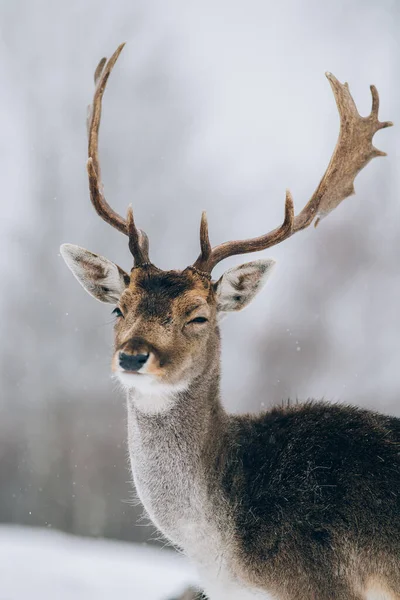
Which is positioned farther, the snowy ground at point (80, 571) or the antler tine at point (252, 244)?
the snowy ground at point (80, 571)

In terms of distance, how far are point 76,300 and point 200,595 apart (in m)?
10.8

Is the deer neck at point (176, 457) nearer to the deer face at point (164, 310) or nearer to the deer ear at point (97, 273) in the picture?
the deer face at point (164, 310)

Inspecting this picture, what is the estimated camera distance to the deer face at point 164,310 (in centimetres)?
470

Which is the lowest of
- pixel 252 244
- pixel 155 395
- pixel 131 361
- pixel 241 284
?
pixel 155 395

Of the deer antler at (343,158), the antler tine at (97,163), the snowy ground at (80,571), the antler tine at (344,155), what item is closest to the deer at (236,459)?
the antler tine at (97,163)

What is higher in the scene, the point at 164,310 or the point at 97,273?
the point at 97,273

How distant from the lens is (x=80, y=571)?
7.98 meters

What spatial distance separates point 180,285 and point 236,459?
1147mm

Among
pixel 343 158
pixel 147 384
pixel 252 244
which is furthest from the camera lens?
pixel 343 158

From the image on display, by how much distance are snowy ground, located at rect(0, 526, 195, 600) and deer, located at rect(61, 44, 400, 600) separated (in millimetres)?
1756

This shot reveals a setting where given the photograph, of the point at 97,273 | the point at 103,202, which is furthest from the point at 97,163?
the point at 97,273

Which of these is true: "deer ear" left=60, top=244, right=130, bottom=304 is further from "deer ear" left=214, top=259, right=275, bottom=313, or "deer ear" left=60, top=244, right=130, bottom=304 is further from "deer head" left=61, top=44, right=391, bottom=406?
"deer ear" left=214, top=259, right=275, bottom=313

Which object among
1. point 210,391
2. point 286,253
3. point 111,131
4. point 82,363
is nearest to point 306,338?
point 286,253

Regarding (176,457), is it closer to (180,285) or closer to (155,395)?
(155,395)
